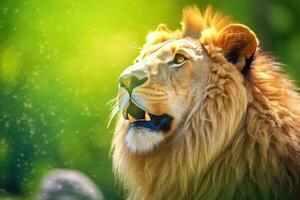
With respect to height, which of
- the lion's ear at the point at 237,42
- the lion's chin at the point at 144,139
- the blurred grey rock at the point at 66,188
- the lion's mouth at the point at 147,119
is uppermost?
the lion's ear at the point at 237,42

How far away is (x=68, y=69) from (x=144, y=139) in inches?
217

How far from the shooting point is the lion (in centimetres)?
382

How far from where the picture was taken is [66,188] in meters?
6.78

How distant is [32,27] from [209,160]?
19.5 feet

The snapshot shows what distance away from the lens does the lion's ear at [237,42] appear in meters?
3.96

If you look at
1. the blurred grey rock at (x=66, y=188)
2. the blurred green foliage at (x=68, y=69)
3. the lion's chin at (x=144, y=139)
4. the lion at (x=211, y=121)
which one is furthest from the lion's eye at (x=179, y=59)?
the blurred green foliage at (x=68, y=69)

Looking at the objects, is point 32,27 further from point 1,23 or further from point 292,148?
point 292,148

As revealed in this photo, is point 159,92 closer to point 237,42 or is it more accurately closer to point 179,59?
point 179,59

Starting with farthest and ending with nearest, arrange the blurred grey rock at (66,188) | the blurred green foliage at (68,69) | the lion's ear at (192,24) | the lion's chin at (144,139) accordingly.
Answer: the blurred green foliage at (68,69)
the blurred grey rock at (66,188)
the lion's ear at (192,24)
the lion's chin at (144,139)

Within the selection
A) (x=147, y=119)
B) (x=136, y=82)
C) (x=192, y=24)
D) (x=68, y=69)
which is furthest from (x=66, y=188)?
(x=136, y=82)

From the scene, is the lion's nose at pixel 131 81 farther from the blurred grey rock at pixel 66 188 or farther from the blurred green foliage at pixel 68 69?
the blurred green foliage at pixel 68 69

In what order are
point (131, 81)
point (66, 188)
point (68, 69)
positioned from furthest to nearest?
point (68, 69), point (66, 188), point (131, 81)

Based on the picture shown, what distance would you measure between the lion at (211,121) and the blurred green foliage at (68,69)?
463cm

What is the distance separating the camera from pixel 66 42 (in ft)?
31.0
